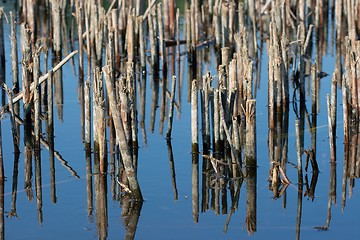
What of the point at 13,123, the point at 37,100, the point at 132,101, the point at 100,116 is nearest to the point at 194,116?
the point at 132,101

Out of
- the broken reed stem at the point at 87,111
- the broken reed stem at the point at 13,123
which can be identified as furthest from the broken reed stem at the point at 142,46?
the broken reed stem at the point at 87,111

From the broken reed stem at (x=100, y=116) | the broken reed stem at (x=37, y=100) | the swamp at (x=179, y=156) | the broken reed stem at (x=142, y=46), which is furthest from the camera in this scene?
the broken reed stem at (x=142, y=46)

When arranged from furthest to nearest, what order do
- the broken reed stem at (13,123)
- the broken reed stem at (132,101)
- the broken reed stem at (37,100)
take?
the broken reed stem at (37,100)
the broken reed stem at (13,123)
the broken reed stem at (132,101)

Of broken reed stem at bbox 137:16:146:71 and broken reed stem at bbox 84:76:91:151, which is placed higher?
broken reed stem at bbox 137:16:146:71

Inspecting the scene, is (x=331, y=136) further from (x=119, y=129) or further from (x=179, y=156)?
(x=119, y=129)

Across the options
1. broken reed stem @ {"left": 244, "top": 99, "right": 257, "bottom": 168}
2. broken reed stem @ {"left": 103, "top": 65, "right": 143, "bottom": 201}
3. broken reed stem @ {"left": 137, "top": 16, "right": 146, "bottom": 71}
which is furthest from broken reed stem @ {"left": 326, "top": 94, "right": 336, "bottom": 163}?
broken reed stem @ {"left": 137, "top": 16, "right": 146, "bottom": 71}

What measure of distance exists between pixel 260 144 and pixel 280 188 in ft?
5.30

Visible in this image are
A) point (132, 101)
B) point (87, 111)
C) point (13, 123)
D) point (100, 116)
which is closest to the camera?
point (100, 116)

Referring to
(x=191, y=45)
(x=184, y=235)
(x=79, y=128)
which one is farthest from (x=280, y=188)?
(x=191, y=45)

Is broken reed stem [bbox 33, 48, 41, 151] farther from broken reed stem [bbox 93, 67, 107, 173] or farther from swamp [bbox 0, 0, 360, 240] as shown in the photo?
broken reed stem [bbox 93, 67, 107, 173]

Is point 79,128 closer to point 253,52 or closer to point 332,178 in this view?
point 332,178

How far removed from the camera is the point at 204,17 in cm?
1596

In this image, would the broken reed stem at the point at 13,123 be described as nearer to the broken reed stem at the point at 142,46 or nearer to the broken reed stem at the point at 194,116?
the broken reed stem at the point at 194,116

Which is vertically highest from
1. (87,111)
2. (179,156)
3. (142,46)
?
(142,46)
